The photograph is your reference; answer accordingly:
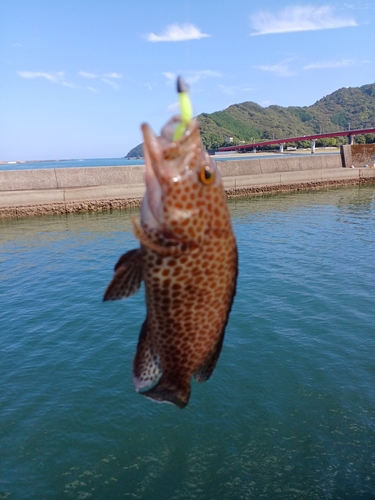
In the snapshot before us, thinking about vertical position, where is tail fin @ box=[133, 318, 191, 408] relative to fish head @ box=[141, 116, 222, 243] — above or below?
below

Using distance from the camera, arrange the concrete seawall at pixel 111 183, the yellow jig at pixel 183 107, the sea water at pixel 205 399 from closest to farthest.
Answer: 1. the yellow jig at pixel 183 107
2. the sea water at pixel 205 399
3. the concrete seawall at pixel 111 183

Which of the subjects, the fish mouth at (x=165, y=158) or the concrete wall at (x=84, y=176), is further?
the concrete wall at (x=84, y=176)

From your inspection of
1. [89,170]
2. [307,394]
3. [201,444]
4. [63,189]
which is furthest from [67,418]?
[89,170]

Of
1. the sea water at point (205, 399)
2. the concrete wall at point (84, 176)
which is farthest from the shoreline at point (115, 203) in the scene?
the sea water at point (205, 399)

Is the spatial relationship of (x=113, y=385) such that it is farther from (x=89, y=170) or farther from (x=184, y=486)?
(x=89, y=170)

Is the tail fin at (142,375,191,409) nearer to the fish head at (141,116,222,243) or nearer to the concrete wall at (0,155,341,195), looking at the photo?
the fish head at (141,116,222,243)

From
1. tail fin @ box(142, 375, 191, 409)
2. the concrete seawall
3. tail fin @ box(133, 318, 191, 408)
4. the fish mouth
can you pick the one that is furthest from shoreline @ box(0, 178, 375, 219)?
the fish mouth

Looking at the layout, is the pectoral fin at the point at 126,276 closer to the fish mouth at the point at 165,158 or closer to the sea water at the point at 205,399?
the fish mouth at the point at 165,158
